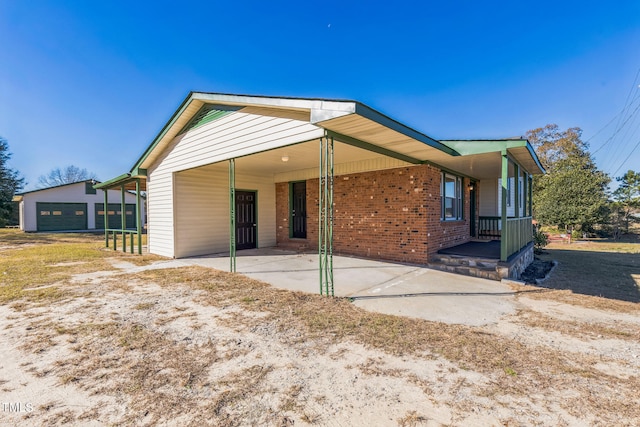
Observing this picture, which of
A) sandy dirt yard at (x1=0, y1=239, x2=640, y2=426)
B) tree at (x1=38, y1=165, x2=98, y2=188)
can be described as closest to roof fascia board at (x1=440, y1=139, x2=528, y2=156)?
sandy dirt yard at (x1=0, y1=239, x2=640, y2=426)

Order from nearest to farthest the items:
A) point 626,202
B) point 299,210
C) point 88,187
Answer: point 299,210, point 626,202, point 88,187

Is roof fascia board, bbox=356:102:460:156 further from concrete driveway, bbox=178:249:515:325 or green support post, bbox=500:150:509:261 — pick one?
concrete driveway, bbox=178:249:515:325

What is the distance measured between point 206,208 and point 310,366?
834 centimetres

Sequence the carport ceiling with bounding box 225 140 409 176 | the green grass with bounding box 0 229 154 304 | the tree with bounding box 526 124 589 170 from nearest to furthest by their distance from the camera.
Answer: the green grass with bounding box 0 229 154 304, the carport ceiling with bounding box 225 140 409 176, the tree with bounding box 526 124 589 170

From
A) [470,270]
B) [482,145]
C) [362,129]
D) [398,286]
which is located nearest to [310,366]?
[398,286]

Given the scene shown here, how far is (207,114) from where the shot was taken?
304 inches

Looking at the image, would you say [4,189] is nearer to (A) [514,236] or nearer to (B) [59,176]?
(A) [514,236]

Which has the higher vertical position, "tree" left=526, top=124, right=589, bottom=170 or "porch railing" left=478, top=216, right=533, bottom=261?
"tree" left=526, top=124, right=589, bottom=170

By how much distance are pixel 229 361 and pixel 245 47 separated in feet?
42.9

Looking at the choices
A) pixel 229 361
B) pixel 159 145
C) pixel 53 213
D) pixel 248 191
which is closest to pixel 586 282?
pixel 229 361

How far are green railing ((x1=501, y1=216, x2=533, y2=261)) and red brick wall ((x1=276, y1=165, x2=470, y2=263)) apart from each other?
1717 mm

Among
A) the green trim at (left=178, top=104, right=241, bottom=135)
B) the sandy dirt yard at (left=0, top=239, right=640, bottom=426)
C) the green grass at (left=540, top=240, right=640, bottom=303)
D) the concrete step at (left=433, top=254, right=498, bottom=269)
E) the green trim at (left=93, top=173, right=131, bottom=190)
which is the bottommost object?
the green grass at (left=540, top=240, right=640, bottom=303)

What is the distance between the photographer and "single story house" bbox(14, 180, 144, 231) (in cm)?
2202

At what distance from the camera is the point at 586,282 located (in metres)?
6.35
